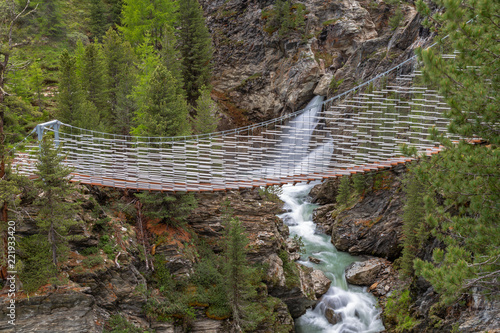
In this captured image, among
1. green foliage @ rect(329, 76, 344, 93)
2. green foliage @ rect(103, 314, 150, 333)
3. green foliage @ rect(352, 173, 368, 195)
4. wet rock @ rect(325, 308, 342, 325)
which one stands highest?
green foliage @ rect(329, 76, 344, 93)

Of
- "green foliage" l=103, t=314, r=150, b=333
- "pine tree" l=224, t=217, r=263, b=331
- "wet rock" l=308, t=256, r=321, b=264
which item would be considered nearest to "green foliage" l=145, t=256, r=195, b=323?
"green foliage" l=103, t=314, r=150, b=333

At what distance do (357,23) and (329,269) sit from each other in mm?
17809

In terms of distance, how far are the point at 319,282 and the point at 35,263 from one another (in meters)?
10.4

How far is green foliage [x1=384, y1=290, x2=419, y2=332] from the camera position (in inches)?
449

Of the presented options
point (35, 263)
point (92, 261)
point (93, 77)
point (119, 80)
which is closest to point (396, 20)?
point (119, 80)

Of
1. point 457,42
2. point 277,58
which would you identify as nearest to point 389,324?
point 457,42

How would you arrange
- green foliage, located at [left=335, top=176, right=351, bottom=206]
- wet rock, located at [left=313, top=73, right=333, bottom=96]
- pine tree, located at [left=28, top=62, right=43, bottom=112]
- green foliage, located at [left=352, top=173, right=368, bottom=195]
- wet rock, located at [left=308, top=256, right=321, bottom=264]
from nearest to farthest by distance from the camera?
pine tree, located at [left=28, top=62, right=43, bottom=112], wet rock, located at [left=308, top=256, right=321, bottom=264], green foliage, located at [left=352, top=173, right=368, bottom=195], green foliage, located at [left=335, top=176, right=351, bottom=206], wet rock, located at [left=313, top=73, right=333, bottom=96]

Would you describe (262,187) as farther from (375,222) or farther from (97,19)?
(97,19)

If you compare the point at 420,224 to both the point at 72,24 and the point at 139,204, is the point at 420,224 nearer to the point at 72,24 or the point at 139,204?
the point at 139,204

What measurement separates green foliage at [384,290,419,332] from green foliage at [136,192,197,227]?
810 cm

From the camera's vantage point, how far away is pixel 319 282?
14.0m

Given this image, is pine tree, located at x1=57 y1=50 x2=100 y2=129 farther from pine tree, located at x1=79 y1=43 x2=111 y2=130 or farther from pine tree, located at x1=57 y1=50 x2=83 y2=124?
pine tree, located at x1=79 y1=43 x2=111 y2=130

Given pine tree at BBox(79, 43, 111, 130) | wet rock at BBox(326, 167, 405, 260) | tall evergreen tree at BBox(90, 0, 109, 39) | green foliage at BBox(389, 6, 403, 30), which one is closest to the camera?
pine tree at BBox(79, 43, 111, 130)

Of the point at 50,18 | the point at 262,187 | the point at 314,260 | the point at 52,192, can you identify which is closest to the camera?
the point at 52,192
